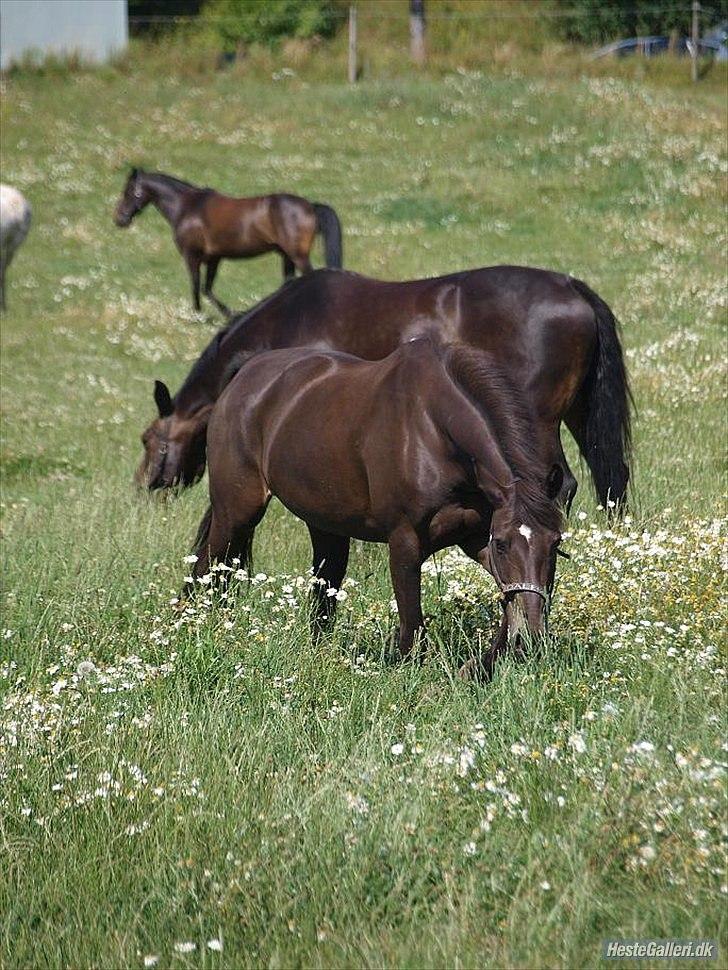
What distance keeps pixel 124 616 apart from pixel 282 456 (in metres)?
1.29

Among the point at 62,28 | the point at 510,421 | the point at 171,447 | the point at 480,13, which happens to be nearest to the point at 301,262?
the point at 171,447

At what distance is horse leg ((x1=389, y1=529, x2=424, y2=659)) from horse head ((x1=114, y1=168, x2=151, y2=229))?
18.9 metres

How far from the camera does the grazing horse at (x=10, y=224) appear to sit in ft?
71.3

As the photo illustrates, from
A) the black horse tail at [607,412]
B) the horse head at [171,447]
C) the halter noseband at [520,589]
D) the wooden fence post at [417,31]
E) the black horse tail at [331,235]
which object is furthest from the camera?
the wooden fence post at [417,31]

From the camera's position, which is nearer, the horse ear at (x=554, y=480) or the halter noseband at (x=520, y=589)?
the halter noseband at (x=520, y=589)

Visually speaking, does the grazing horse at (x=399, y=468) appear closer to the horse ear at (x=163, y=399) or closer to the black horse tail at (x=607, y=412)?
the horse ear at (x=163, y=399)

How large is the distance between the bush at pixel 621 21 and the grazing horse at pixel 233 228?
33.1m

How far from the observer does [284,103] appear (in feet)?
114

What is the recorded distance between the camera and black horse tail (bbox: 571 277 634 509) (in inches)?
359

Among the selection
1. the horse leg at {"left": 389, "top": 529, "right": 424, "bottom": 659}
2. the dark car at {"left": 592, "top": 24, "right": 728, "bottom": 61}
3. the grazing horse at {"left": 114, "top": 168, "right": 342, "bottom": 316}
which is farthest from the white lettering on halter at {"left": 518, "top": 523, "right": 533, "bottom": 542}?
the dark car at {"left": 592, "top": 24, "right": 728, "bottom": 61}

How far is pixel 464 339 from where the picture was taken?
970 cm

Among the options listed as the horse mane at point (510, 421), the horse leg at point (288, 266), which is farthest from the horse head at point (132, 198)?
the horse mane at point (510, 421)

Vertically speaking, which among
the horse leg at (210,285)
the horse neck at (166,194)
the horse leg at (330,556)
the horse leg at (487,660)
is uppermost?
the horse leg at (487,660)

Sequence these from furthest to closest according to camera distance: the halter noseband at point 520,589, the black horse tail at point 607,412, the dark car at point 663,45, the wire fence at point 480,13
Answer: the wire fence at point 480,13, the dark car at point 663,45, the black horse tail at point 607,412, the halter noseband at point 520,589
